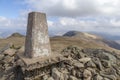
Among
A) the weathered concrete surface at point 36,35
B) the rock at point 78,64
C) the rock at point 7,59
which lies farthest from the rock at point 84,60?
the rock at point 7,59

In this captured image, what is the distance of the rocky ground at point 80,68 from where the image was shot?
1908cm

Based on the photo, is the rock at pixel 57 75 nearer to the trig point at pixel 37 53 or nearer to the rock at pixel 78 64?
the trig point at pixel 37 53

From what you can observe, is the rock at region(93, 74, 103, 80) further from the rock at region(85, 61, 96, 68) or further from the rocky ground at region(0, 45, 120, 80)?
the rock at region(85, 61, 96, 68)

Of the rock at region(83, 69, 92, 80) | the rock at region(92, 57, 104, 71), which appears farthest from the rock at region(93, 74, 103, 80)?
the rock at region(92, 57, 104, 71)

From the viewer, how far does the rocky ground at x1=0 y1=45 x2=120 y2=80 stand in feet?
62.6

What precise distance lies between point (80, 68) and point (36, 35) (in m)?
5.04

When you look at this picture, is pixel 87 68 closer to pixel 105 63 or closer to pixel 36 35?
pixel 105 63

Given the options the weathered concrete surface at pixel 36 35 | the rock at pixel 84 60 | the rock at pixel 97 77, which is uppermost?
the weathered concrete surface at pixel 36 35

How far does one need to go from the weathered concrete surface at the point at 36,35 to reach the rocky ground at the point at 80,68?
7.16 feet

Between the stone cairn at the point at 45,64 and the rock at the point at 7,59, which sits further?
the rock at the point at 7,59

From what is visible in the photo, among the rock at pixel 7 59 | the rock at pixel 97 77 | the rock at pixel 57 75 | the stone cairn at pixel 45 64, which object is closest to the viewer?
the rock at pixel 57 75

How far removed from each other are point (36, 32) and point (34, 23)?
0.83 meters

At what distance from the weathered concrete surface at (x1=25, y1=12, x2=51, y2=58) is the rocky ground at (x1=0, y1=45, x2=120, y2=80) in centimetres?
218

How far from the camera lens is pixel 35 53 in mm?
19281
